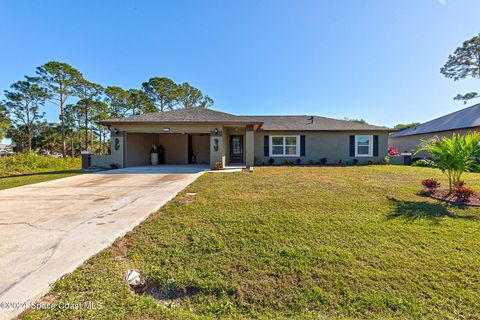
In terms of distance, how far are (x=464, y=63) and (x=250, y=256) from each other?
100.0ft

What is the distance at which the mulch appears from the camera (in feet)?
16.4

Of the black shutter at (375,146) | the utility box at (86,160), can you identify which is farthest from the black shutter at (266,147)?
the utility box at (86,160)

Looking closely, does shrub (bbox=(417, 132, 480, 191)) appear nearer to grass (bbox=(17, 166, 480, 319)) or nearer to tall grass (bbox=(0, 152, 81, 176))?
grass (bbox=(17, 166, 480, 319))

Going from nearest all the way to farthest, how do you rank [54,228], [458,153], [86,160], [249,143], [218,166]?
[54,228]
[458,153]
[218,166]
[249,143]
[86,160]

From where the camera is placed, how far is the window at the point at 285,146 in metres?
13.9

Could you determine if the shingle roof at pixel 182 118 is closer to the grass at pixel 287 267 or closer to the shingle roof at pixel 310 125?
the shingle roof at pixel 310 125

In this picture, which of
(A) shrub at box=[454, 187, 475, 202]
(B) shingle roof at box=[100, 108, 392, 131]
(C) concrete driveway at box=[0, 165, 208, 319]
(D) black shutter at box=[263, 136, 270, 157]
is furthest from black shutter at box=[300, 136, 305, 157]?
(C) concrete driveway at box=[0, 165, 208, 319]

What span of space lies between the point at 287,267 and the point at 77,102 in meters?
34.4

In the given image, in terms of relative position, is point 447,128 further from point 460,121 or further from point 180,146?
point 180,146

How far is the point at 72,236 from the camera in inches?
123

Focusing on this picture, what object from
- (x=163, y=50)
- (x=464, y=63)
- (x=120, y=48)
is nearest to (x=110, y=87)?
(x=120, y=48)

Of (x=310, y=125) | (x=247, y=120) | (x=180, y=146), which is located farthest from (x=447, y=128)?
(x=180, y=146)

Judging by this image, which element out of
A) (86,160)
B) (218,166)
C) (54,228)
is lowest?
(54,228)

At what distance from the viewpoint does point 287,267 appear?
2607 mm
